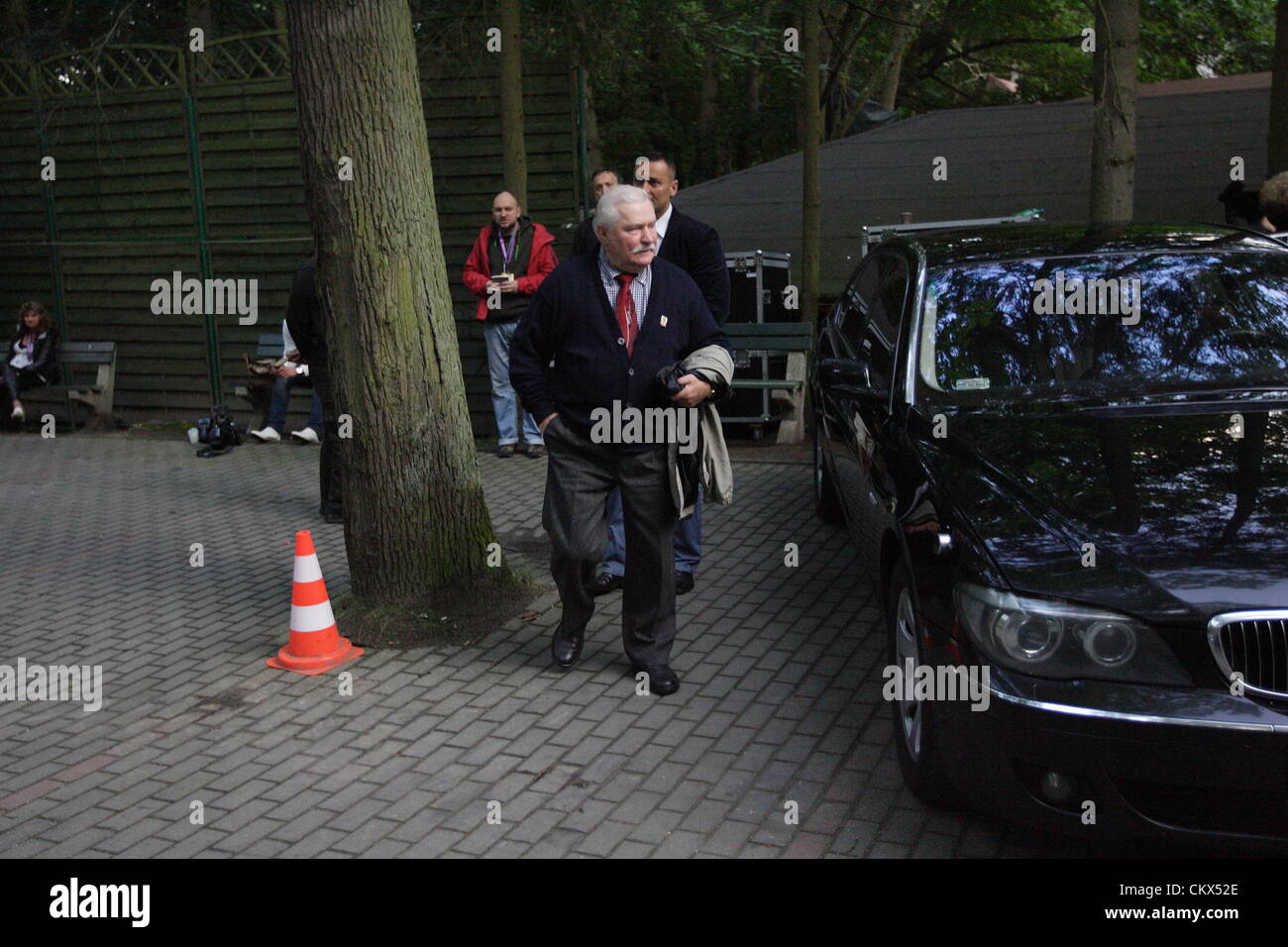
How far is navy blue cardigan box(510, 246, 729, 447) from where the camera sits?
5121mm

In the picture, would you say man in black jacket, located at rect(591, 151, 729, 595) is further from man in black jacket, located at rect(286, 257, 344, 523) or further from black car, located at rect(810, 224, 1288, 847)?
man in black jacket, located at rect(286, 257, 344, 523)

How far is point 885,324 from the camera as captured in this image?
551 centimetres

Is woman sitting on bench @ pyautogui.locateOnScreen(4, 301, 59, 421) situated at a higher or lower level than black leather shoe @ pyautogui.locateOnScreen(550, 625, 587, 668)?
higher

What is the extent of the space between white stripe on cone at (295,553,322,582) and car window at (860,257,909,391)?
2.60 meters

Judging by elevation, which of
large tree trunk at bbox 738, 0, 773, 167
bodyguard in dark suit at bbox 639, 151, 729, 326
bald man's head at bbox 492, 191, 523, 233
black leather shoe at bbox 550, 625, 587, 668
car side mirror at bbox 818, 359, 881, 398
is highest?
large tree trunk at bbox 738, 0, 773, 167

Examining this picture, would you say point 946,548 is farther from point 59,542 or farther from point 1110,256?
point 59,542

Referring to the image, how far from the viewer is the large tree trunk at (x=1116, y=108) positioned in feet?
26.8

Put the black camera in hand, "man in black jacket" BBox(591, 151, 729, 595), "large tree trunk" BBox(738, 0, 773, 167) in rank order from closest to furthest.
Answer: "man in black jacket" BBox(591, 151, 729, 595) < the black camera in hand < "large tree trunk" BBox(738, 0, 773, 167)

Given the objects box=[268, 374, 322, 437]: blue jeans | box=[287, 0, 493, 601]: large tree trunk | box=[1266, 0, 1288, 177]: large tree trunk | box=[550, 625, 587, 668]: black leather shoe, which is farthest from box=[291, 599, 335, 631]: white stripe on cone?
box=[1266, 0, 1288, 177]: large tree trunk

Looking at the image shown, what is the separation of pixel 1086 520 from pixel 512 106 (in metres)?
7.54

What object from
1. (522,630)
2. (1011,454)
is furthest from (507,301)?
(1011,454)

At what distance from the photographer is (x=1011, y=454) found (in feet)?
13.7

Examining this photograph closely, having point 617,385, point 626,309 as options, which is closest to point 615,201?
point 626,309

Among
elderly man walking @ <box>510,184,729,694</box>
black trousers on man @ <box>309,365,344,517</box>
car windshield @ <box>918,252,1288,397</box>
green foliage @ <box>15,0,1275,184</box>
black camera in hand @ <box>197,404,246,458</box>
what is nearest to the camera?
car windshield @ <box>918,252,1288,397</box>
